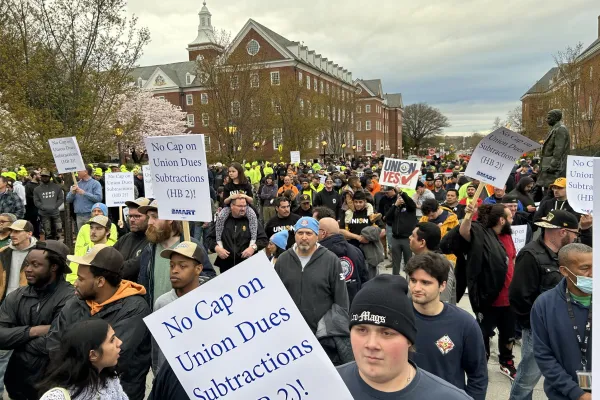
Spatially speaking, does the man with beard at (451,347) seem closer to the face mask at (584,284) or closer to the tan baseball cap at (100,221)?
the face mask at (584,284)

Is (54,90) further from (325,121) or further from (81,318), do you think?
(325,121)

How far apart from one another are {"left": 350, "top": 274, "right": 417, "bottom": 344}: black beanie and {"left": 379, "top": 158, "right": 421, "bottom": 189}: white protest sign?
21.8 ft

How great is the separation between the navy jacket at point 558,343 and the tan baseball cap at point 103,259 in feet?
10.1

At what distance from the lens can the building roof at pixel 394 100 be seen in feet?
357

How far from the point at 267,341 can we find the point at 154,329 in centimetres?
57

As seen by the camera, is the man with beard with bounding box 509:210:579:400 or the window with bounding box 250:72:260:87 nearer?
the man with beard with bounding box 509:210:579:400

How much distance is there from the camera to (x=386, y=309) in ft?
6.23

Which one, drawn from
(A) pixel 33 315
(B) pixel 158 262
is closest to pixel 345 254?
(B) pixel 158 262

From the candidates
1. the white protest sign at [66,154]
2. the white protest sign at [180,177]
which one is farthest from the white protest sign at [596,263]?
the white protest sign at [66,154]

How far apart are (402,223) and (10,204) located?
8569 millimetres

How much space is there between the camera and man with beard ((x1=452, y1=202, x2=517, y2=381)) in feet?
16.2

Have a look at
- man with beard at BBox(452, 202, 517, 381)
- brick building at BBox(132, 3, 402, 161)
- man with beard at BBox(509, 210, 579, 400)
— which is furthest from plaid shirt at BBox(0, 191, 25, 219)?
brick building at BBox(132, 3, 402, 161)

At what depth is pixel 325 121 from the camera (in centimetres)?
4372

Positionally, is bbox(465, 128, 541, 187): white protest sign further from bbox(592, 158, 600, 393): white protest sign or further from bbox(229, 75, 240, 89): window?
bbox(229, 75, 240, 89): window
